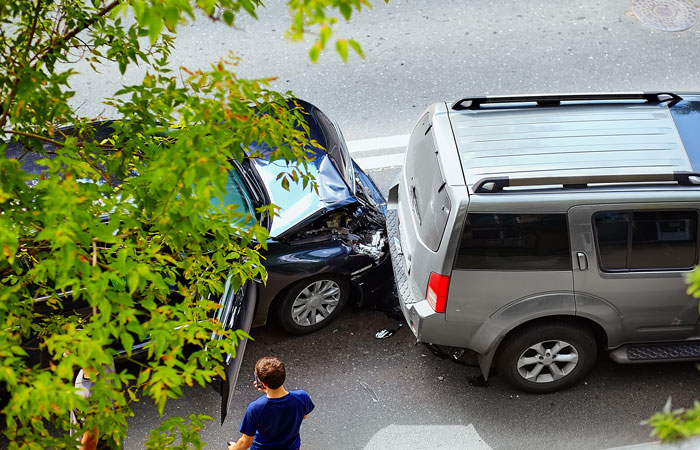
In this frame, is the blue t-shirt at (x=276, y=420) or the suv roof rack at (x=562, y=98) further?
the suv roof rack at (x=562, y=98)

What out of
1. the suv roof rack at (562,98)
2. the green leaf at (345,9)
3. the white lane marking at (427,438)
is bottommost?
the white lane marking at (427,438)

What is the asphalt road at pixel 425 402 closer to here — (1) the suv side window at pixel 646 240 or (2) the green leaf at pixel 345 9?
(1) the suv side window at pixel 646 240

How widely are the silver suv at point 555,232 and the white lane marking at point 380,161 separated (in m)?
2.19

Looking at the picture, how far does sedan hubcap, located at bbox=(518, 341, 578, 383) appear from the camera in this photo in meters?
5.78

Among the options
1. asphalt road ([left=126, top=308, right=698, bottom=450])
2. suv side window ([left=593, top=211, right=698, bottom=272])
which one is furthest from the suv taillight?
suv side window ([left=593, top=211, right=698, bottom=272])

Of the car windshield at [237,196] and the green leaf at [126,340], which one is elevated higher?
the green leaf at [126,340]

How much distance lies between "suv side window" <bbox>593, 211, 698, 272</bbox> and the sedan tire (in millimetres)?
2284

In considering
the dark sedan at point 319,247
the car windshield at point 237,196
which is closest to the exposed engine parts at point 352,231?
the dark sedan at point 319,247

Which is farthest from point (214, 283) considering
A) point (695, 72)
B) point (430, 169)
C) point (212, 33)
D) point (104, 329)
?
point (695, 72)

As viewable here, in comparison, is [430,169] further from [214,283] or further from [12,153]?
[12,153]

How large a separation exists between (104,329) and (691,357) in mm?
4544

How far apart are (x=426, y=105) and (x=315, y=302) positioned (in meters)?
3.63

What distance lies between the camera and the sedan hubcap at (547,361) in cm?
578

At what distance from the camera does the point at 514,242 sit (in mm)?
5215
